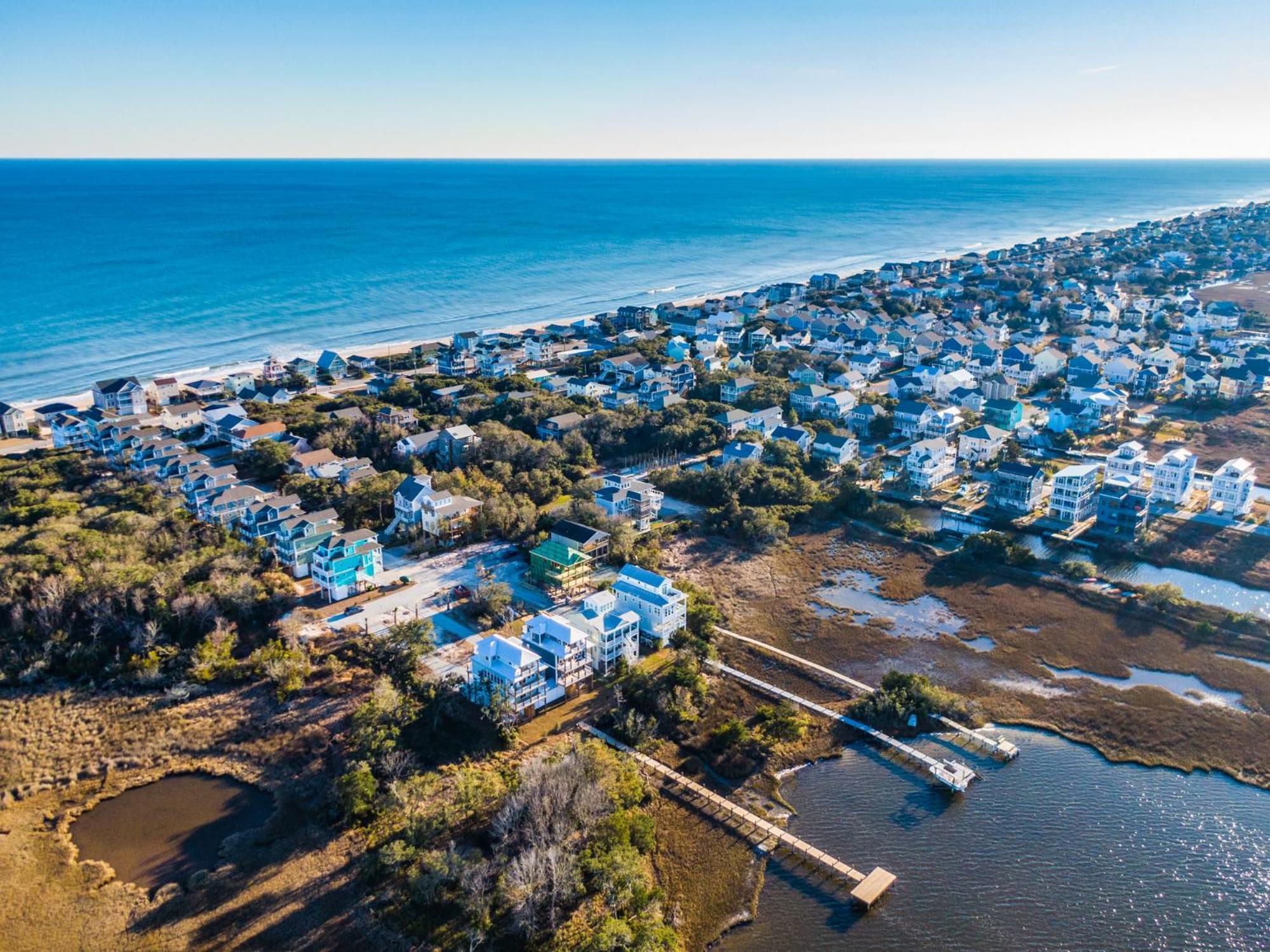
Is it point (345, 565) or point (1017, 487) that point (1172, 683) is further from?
point (345, 565)

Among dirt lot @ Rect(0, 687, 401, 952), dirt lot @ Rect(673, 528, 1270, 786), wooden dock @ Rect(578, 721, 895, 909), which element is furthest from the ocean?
wooden dock @ Rect(578, 721, 895, 909)

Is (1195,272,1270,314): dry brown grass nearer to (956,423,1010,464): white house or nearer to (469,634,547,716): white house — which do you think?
(956,423,1010,464): white house

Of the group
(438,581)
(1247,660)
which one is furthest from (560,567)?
(1247,660)

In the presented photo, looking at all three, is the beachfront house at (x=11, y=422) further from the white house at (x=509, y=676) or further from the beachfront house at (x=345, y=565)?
the white house at (x=509, y=676)

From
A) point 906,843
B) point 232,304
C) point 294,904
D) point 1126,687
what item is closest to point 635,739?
point 906,843

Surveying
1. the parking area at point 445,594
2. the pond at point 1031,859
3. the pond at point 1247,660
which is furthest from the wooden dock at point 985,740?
the parking area at point 445,594

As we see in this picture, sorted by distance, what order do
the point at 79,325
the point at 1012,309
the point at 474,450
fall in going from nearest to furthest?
1. the point at 474,450
2. the point at 79,325
3. the point at 1012,309

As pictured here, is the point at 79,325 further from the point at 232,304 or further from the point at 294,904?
the point at 294,904
